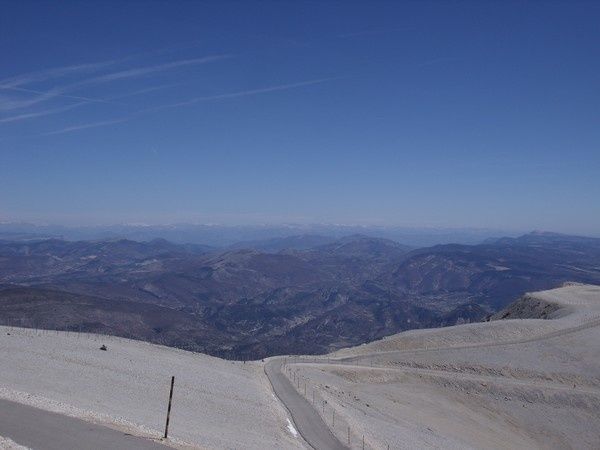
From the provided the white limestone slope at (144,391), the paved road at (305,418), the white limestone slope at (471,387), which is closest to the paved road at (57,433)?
the white limestone slope at (144,391)

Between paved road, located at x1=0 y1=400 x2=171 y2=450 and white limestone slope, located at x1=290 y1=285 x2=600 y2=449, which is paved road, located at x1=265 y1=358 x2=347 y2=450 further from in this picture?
paved road, located at x1=0 y1=400 x2=171 y2=450

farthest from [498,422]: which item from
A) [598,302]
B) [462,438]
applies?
[598,302]

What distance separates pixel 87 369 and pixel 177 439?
2101 cm

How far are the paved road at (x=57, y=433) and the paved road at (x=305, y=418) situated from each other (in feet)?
42.7

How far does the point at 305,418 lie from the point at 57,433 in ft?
65.5

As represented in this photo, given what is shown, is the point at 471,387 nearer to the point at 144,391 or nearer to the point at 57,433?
the point at 144,391

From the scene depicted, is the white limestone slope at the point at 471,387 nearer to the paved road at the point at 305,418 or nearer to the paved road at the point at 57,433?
the paved road at the point at 305,418

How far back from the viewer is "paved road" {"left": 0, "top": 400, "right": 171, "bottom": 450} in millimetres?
19062

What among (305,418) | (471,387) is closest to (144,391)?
(305,418)

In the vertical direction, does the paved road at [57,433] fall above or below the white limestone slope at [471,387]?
above

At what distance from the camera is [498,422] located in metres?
51.4

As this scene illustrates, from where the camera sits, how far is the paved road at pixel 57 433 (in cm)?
1906

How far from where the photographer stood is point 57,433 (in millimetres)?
20234

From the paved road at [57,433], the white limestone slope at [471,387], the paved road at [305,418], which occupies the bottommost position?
the white limestone slope at [471,387]
